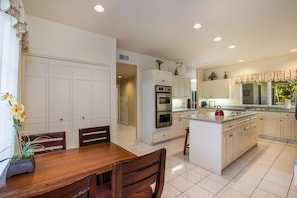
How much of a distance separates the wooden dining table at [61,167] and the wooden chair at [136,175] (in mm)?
265

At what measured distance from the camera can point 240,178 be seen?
2.31 meters

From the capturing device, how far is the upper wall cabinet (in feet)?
18.3

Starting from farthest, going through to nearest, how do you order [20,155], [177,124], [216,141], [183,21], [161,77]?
[177,124] < [161,77] < [183,21] < [216,141] < [20,155]

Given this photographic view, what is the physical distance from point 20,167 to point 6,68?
987 millimetres

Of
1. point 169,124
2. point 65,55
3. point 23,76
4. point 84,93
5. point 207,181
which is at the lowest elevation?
point 207,181

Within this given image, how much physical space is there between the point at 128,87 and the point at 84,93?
407cm

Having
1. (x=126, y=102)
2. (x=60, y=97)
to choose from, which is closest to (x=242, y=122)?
(x=60, y=97)

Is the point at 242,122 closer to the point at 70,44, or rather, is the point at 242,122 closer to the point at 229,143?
the point at 229,143

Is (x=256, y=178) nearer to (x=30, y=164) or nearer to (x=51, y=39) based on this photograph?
(x=30, y=164)

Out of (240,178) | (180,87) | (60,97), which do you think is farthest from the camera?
(180,87)

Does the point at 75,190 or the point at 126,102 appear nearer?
the point at 75,190

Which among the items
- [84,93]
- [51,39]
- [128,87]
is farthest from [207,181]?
[128,87]

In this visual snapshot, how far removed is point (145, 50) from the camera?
4.08m

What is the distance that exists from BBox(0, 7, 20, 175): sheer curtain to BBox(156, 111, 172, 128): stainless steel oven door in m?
3.08
